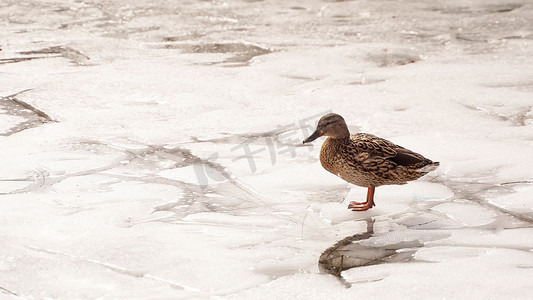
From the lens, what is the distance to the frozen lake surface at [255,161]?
3047mm

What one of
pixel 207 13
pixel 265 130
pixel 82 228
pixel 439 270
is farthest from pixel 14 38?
pixel 439 270

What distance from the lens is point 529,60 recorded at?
668 centimetres

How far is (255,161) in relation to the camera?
4.42 metres

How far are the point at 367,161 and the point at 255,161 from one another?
98cm

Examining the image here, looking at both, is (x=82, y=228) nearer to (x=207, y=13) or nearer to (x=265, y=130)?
(x=265, y=130)

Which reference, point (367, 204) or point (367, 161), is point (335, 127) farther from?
point (367, 204)

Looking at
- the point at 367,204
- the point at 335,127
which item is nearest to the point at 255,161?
the point at 335,127

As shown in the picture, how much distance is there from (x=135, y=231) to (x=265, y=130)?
1.77 m

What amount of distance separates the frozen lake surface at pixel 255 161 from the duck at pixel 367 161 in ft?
0.56

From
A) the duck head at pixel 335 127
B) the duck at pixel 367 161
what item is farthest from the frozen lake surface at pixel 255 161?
the duck head at pixel 335 127

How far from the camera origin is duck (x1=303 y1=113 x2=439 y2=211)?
3635mm

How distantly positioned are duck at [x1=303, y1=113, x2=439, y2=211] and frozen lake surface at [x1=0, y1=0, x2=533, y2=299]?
0.17m

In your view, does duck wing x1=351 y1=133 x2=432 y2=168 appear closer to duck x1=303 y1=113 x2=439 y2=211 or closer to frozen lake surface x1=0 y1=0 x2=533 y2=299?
duck x1=303 y1=113 x2=439 y2=211

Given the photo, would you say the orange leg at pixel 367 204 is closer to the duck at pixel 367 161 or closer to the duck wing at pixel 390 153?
the duck at pixel 367 161
